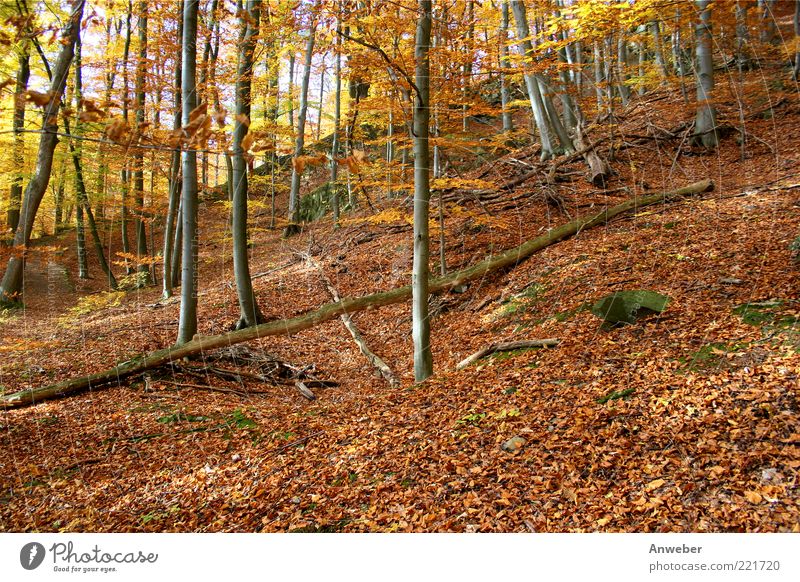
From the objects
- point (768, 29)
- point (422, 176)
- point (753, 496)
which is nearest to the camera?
point (753, 496)

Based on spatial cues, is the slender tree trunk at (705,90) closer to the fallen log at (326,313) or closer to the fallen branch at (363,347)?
the fallen log at (326,313)

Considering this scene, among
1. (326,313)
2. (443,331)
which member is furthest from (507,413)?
(326,313)

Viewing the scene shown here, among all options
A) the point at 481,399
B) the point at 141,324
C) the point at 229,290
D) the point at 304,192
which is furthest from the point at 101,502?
the point at 304,192

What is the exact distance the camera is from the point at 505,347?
5676 mm

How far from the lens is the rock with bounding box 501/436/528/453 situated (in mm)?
3490

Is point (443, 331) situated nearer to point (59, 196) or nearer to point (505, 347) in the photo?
point (505, 347)

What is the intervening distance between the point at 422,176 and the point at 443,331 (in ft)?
11.1

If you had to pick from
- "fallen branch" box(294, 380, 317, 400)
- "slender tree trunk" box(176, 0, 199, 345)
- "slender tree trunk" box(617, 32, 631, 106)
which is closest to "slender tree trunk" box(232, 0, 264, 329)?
"slender tree trunk" box(176, 0, 199, 345)

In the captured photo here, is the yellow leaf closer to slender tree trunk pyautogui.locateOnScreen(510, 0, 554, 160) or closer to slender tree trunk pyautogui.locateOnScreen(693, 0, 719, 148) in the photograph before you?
slender tree trunk pyautogui.locateOnScreen(510, 0, 554, 160)

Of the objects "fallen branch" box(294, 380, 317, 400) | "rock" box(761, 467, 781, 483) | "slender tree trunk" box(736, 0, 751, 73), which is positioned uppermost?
"slender tree trunk" box(736, 0, 751, 73)

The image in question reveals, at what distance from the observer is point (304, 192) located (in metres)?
22.9

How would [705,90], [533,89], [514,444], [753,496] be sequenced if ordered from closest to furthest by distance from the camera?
[753,496] < [514,444] < [705,90] < [533,89]

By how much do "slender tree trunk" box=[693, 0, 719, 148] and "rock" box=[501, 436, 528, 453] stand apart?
10054mm

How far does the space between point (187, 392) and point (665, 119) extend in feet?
44.4
